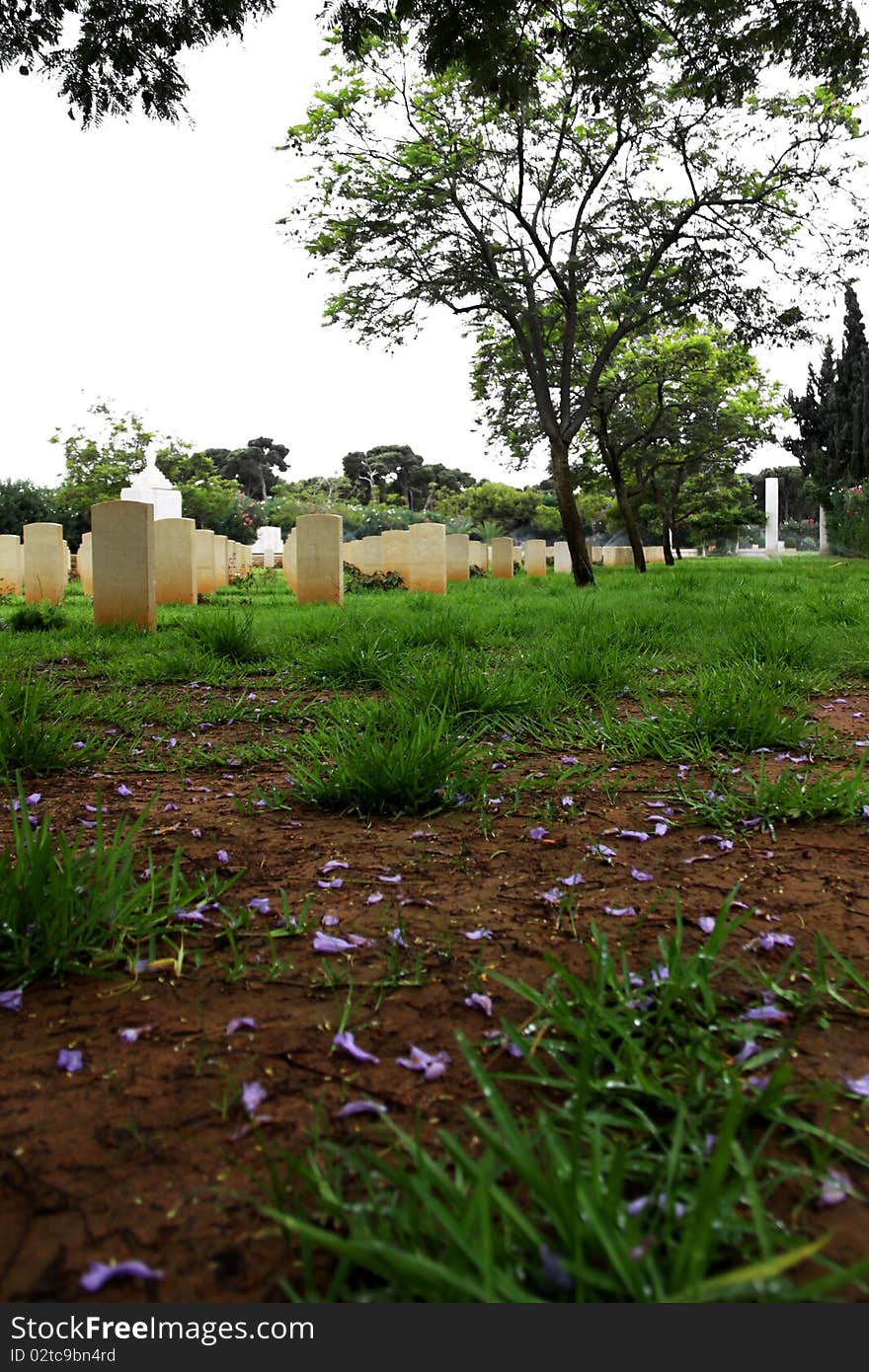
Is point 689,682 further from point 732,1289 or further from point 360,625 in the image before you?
point 732,1289

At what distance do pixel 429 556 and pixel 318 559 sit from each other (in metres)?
3.52

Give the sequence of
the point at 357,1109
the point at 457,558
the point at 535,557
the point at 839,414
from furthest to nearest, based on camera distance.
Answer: the point at 839,414 → the point at 535,557 → the point at 457,558 → the point at 357,1109

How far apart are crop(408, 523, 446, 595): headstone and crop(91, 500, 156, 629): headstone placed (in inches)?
273

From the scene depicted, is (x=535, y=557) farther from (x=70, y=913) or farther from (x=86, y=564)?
(x=70, y=913)

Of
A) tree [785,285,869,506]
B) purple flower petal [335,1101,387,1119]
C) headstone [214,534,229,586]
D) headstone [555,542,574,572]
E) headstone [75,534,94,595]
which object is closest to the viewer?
purple flower petal [335,1101,387,1119]

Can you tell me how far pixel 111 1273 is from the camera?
0.82 m

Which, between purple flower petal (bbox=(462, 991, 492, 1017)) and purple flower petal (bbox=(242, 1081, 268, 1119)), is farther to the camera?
purple flower petal (bbox=(462, 991, 492, 1017))

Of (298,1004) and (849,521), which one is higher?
(849,521)

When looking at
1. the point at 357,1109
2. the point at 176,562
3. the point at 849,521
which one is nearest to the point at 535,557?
the point at 849,521

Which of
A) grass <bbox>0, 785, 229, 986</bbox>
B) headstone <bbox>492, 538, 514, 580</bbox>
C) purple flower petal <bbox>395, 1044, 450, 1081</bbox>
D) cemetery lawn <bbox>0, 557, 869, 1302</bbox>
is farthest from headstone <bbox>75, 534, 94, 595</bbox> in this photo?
purple flower petal <bbox>395, 1044, 450, 1081</bbox>

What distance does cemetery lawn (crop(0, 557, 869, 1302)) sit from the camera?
32.6 inches

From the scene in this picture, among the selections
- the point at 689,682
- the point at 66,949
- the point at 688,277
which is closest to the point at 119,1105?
the point at 66,949

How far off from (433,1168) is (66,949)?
84cm

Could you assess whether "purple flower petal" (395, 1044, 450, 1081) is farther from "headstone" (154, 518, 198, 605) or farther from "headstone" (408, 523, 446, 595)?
"headstone" (408, 523, 446, 595)
